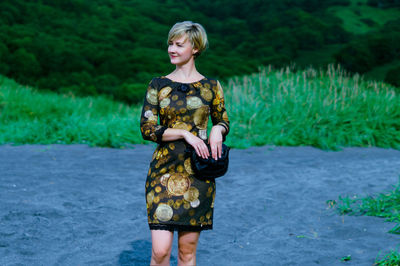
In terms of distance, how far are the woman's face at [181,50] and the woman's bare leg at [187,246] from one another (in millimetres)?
872

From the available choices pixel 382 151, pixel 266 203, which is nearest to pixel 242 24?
pixel 382 151

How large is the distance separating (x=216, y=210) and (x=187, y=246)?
103 inches

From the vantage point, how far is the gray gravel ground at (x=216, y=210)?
367 centimetres

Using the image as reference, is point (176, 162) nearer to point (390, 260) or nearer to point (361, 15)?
point (390, 260)

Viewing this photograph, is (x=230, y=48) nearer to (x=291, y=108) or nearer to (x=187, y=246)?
(x=291, y=108)

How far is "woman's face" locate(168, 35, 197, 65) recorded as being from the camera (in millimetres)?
2279

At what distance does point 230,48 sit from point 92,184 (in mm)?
16561

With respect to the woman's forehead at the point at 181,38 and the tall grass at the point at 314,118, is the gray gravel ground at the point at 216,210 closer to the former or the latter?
the tall grass at the point at 314,118

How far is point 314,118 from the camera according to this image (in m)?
9.16

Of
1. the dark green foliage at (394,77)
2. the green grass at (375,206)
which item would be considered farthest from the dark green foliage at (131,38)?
the green grass at (375,206)

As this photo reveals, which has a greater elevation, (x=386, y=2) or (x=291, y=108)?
(x=386, y=2)

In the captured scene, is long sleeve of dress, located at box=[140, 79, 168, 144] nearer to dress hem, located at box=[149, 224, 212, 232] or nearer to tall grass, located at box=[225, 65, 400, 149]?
dress hem, located at box=[149, 224, 212, 232]

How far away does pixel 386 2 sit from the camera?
2305cm

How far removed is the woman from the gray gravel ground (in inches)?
53.6
